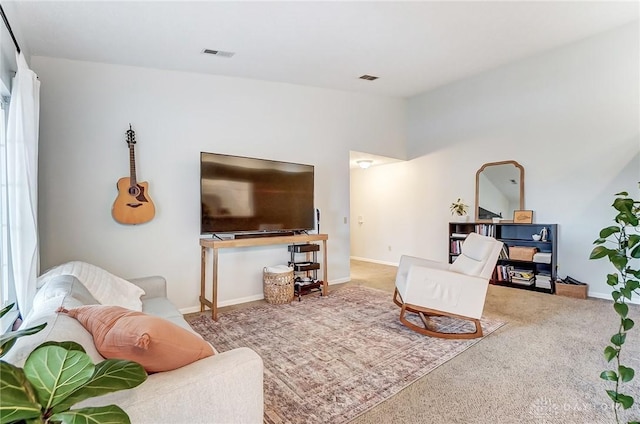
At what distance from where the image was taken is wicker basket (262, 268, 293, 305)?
3783 mm

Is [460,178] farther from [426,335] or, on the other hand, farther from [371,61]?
[426,335]

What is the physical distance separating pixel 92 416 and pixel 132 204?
116 inches

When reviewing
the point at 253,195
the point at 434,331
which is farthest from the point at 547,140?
the point at 253,195

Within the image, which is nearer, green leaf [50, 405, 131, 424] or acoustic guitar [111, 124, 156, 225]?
green leaf [50, 405, 131, 424]

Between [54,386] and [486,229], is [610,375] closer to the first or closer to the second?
[54,386]

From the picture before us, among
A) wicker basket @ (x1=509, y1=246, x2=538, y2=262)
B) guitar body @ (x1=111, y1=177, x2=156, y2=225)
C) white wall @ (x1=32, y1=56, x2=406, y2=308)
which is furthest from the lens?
wicker basket @ (x1=509, y1=246, x2=538, y2=262)

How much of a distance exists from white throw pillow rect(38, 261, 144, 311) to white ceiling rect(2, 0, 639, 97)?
1805 mm

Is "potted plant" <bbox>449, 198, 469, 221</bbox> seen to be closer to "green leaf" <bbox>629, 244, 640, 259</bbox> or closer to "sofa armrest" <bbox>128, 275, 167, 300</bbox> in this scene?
"sofa armrest" <bbox>128, 275, 167, 300</bbox>

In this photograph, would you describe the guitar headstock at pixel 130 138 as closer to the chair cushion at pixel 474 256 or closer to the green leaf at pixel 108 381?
the green leaf at pixel 108 381

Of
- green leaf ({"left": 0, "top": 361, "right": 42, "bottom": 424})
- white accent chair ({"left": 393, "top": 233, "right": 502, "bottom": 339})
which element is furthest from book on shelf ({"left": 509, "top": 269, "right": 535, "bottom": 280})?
green leaf ({"left": 0, "top": 361, "right": 42, "bottom": 424})

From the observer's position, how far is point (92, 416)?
0.61m

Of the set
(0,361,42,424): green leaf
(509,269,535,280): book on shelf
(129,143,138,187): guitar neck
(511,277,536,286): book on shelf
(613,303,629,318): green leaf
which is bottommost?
(511,277,536,286): book on shelf

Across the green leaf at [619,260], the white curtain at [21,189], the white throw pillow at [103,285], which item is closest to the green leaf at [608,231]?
the green leaf at [619,260]

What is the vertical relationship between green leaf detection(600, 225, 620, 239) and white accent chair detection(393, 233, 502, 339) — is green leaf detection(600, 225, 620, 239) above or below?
above
